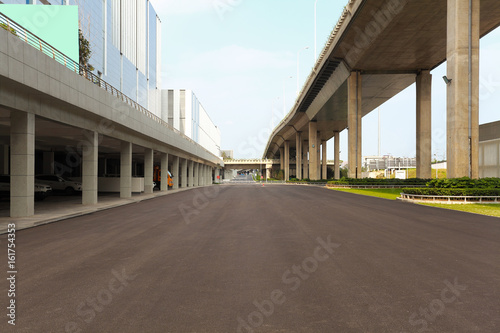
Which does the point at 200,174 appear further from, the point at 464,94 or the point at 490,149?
the point at 464,94

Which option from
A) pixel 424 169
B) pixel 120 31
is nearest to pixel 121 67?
pixel 120 31

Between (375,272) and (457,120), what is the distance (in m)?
19.7

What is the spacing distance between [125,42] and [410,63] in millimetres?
40630

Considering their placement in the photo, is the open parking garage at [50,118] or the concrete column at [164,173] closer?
the open parking garage at [50,118]

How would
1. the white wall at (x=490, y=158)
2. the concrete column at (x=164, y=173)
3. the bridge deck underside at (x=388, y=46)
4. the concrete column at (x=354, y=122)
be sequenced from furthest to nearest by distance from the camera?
1. the concrete column at (x=354, y=122)
2. the concrete column at (x=164, y=173)
3. the white wall at (x=490, y=158)
4. the bridge deck underside at (x=388, y=46)

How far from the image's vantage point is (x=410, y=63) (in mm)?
43156

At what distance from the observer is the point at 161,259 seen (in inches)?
265

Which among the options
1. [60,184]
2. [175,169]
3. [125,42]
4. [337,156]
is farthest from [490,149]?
[125,42]

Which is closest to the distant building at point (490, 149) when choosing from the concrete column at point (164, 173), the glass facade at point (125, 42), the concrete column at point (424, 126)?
the concrete column at point (424, 126)

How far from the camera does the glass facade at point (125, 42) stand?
37.3 meters

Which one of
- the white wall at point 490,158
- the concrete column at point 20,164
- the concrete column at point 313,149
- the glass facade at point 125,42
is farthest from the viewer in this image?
the concrete column at point 313,149

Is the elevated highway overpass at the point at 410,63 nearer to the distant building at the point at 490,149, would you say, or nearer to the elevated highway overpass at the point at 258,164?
the distant building at the point at 490,149

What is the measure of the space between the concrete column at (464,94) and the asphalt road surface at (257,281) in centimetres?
1326

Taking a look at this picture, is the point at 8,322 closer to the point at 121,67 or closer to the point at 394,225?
the point at 394,225
